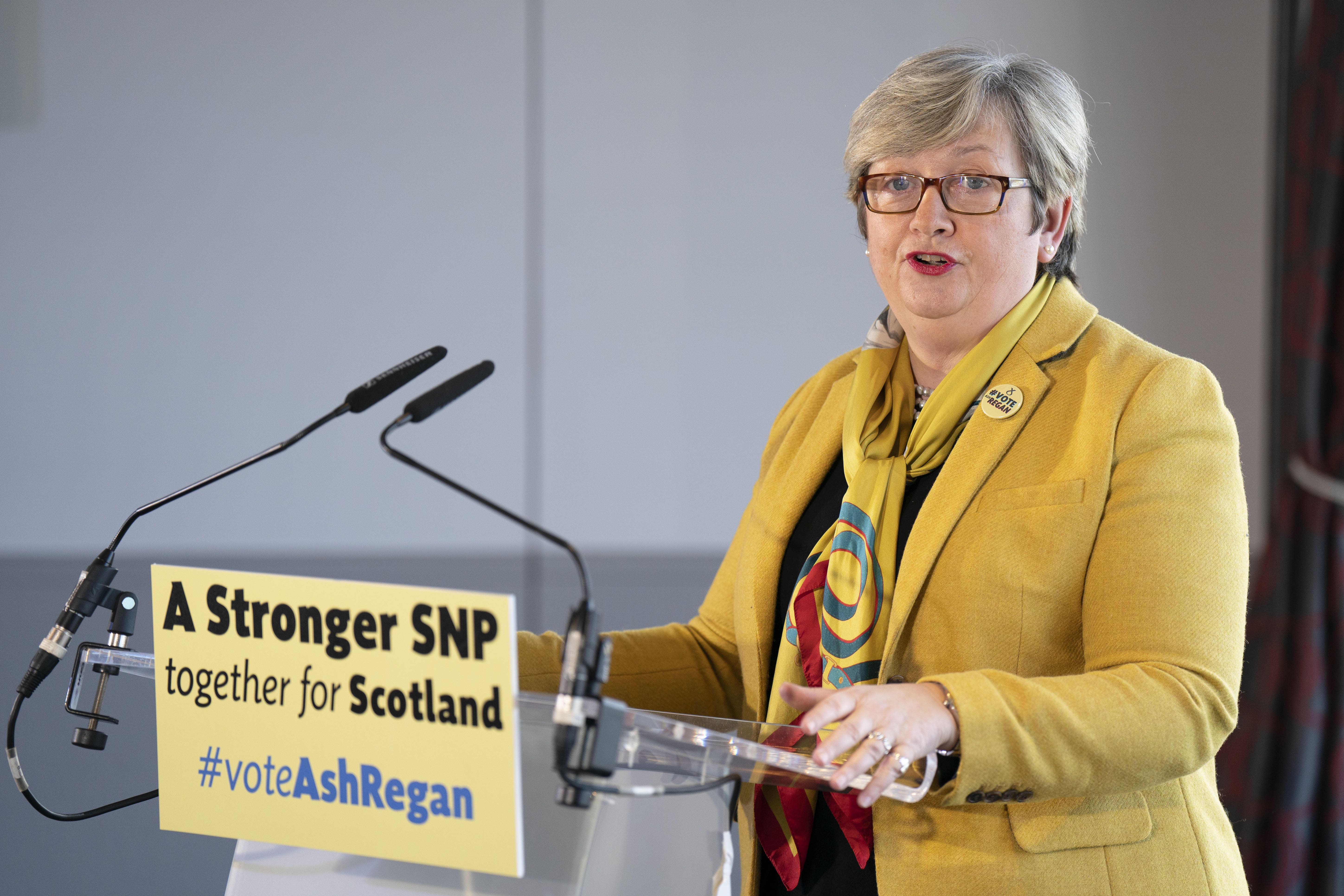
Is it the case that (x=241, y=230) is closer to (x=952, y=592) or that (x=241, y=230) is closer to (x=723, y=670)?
(x=723, y=670)

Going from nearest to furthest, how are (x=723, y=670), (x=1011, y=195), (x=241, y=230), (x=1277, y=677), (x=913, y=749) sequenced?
(x=913, y=749) < (x=1011, y=195) < (x=723, y=670) < (x=241, y=230) < (x=1277, y=677)

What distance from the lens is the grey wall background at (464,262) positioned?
2365mm

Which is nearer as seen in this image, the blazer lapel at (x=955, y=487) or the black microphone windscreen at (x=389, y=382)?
the black microphone windscreen at (x=389, y=382)

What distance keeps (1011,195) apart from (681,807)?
77 cm

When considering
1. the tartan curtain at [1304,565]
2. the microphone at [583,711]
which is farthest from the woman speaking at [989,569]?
the tartan curtain at [1304,565]

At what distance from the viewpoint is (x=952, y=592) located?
1.10 m

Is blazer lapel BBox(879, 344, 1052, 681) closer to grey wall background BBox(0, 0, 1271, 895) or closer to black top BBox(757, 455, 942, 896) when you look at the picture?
black top BBox(757, 455, 942, 896)

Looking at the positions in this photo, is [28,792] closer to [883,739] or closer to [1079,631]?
[883,739]

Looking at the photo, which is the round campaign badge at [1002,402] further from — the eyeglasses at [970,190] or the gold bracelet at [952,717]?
the gold bracelet at [952,717]

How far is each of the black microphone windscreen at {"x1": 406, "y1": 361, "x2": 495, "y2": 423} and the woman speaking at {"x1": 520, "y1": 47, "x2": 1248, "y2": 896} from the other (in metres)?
0.36

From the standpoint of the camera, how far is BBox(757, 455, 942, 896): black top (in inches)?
45.1

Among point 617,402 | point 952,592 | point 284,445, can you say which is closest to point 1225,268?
point 617,402

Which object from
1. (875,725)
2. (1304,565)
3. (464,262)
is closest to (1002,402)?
(875,725)

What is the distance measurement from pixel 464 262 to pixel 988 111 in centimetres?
170
